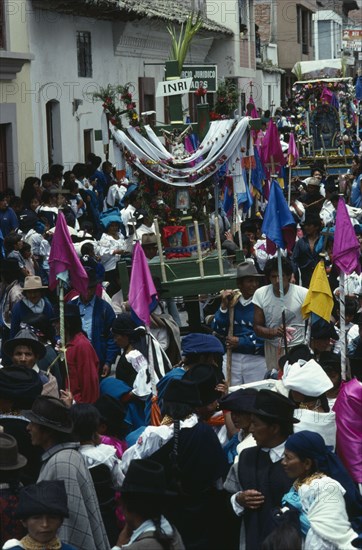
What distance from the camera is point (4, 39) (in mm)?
21766

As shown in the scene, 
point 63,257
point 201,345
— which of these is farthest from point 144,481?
point 63,257

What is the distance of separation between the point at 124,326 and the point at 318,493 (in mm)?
3960

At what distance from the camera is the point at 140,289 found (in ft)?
32.2

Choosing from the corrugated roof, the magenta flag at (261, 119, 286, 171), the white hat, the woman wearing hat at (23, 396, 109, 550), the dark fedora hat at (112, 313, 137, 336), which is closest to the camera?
the woman wearing hat at (23, 396, 109, 550)

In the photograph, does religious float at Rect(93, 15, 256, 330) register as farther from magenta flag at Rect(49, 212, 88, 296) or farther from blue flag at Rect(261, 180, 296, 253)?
magenta flag at Rect(49, 212, 88, 296)

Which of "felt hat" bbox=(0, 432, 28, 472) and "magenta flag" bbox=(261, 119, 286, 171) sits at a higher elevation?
"magenta flag" bbox=(261, 119, 286, 171)

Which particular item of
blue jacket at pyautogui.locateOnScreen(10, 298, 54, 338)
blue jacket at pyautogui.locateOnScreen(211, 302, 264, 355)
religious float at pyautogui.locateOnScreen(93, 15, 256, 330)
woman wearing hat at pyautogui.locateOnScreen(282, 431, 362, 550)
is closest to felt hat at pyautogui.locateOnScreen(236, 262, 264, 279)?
blue jacket at pyautogui.locateOnScreen(211, 302, 264, 355)

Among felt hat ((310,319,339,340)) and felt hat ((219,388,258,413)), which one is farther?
felt hat ((310,319,339,340))

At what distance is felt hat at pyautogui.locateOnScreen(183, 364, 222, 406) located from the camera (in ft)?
24.9

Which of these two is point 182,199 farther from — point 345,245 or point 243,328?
point 345,245

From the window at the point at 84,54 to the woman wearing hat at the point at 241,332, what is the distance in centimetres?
1578

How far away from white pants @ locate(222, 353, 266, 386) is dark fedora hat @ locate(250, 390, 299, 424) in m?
3.68

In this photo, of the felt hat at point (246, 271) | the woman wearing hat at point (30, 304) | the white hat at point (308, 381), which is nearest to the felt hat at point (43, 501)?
the white hat at point (308, 381)

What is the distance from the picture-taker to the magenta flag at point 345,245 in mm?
9680
